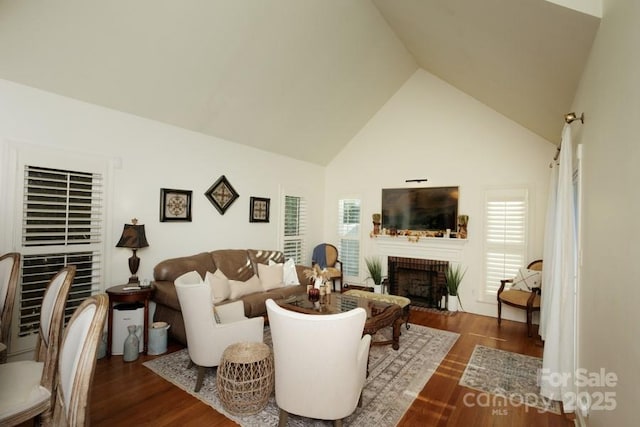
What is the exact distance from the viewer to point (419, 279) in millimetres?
5734

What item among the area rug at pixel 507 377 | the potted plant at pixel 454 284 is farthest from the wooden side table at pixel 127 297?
the potted plant at pixel 454 284

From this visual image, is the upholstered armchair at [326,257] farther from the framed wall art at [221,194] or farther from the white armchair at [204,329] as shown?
the white armchair at [204,329]

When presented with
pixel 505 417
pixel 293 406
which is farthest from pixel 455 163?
pixel 293 406

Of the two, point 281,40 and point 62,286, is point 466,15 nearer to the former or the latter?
point 281,40

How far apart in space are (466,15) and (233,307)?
3561 millimetres

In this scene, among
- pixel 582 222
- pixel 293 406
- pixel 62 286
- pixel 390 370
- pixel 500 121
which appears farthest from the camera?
pixel 500 121

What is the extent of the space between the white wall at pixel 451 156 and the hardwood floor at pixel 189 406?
270cm

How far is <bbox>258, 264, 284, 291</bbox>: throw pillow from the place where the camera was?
14.8ft

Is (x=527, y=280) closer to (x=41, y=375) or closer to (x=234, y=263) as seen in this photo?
(x=234, y=263)

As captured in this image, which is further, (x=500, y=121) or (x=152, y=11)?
(x=500, y=121)

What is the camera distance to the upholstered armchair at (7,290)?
80.5 inches

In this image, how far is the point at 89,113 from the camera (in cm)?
335

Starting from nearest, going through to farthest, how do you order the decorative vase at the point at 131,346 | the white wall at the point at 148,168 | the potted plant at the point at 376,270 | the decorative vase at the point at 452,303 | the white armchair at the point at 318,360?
the white armchair at the point at 318,360
the white wall at the point at 148,168
the decorative vase at the point at 131,346
the decorative vase at the point at 452,303
the potted plant at the point at 376,270

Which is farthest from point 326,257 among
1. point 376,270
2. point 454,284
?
point 454,284
